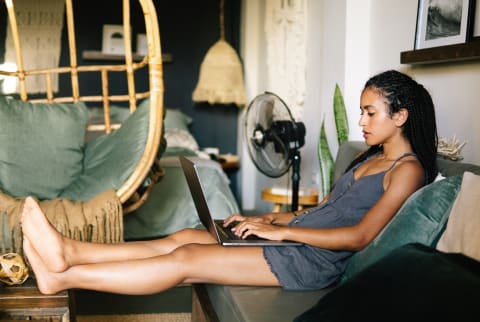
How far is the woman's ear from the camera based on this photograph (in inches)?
Answer: 74.9

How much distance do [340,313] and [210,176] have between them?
2502 millimetres

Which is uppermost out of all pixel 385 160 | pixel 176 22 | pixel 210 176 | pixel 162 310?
pixel 176 22

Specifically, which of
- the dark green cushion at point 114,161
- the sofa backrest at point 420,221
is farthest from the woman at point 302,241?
the dark green cushion at point 114,161

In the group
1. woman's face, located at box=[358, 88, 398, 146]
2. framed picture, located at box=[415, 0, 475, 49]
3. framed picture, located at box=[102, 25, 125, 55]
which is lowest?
woman's face, located at box=[358, 88, 398, 146]

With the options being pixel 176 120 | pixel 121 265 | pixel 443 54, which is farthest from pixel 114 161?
pixel 176 120

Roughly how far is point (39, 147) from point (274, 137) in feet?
3.82

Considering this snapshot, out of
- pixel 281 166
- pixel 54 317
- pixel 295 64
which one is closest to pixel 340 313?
pixel 54 317

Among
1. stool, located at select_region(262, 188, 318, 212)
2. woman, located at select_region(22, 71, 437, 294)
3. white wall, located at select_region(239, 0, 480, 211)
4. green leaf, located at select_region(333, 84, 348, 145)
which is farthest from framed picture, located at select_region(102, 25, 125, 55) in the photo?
woman, located at select_region(22, 71, 437, 294)

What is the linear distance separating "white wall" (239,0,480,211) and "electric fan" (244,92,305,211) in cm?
32

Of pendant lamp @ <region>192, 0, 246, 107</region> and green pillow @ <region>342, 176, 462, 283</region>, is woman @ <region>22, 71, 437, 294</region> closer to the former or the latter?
green pillow @ <region>342, 176, 462, 283</region>

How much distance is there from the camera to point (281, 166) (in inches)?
121

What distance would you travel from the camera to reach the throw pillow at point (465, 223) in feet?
4.28

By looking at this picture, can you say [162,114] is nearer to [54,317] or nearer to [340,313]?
[54,317]

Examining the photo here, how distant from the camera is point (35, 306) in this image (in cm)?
156
